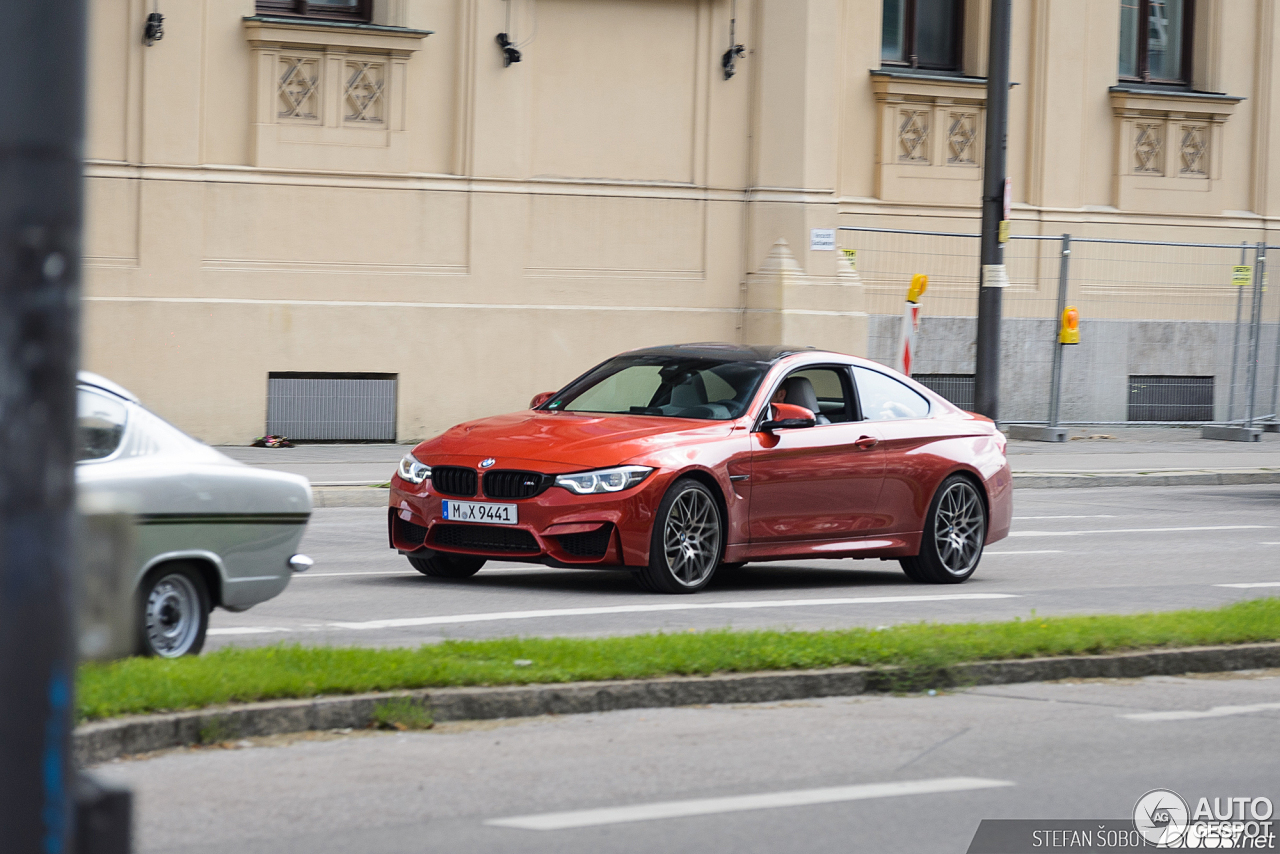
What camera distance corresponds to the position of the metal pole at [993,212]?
20453 mm

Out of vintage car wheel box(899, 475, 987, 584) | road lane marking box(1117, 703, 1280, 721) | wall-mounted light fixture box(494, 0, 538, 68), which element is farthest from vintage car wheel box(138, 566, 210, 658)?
wall-mounted light fixture box(494, 0, 538, 68)

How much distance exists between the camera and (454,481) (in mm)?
11102

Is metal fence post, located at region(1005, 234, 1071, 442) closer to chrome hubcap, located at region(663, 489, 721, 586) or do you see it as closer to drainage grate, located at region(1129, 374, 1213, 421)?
drainage grate, located at region(1129, 374, 1213, 421)

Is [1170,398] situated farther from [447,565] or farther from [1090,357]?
[447,565]

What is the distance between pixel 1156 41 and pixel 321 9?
1263 centimetres

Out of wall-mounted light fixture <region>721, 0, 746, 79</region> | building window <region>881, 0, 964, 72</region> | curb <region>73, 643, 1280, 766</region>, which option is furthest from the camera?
building window <region>881, 0, 964, 72</region>

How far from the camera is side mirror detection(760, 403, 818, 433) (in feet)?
38.3

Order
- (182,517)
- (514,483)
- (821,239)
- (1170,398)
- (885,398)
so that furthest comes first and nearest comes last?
1. (1170,398)
2. (821,239)
3. (885,398)
4. (514,483)
5. (182,517)

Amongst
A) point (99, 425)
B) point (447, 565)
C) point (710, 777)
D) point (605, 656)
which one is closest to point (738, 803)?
point (710, 777)

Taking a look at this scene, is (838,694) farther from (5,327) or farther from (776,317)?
(776,317)

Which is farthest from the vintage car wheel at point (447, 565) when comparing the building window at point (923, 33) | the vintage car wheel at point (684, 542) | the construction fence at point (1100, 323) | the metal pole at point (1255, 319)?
the metal pole at point (1255, 319)

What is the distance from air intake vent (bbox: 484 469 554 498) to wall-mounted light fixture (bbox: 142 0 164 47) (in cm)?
1078

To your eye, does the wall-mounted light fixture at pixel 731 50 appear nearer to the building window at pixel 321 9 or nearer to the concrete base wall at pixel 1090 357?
the concrete base wall at pixel 1090 357

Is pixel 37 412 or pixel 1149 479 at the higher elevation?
pixel 37 412
